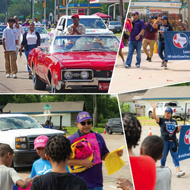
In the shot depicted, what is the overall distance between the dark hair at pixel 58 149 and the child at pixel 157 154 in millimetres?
728

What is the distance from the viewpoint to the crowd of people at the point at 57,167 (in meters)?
3.13

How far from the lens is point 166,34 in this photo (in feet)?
43.8

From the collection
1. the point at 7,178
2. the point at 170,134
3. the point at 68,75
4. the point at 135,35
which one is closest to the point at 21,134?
the point at 68,75

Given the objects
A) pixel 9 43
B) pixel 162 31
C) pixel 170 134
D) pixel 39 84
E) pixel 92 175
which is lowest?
pixel 170 134

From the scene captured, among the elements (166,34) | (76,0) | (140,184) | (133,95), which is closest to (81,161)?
(140,184)

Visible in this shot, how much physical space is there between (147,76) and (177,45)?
7.27 ft

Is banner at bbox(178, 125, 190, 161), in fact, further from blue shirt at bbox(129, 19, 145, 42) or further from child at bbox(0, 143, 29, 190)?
blue shirt at bbox(129, 19, 145, 42)

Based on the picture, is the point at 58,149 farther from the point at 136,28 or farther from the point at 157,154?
the point at 136,28

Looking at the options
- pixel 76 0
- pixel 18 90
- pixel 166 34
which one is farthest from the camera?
pixel 76 0

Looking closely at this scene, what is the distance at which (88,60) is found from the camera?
8.32 m

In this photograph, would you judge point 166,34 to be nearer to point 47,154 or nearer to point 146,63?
point 146,63

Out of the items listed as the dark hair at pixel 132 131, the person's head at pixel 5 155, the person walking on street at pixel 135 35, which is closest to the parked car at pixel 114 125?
the person walking on street at pixel 135 35

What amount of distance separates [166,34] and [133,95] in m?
6.32

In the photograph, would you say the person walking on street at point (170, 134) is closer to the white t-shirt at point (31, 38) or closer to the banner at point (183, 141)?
the banner at point (183, 141)
